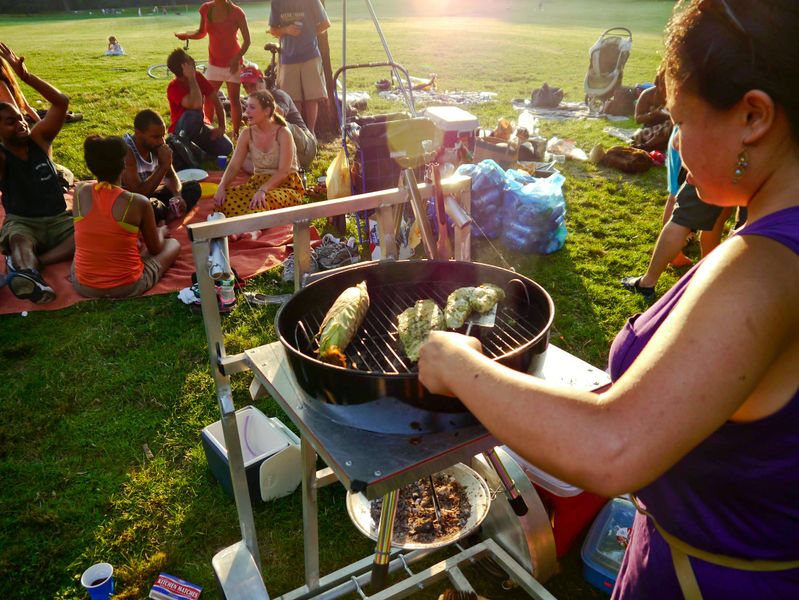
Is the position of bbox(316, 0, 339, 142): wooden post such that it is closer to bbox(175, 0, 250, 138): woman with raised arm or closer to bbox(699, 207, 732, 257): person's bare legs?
bbox(175, 0, 250, 138): woman with raised arm

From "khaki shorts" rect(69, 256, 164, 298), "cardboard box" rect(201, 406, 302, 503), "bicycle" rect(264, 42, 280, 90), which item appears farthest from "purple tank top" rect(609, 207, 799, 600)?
"bicycle" rect(264, 42, 280, 90)

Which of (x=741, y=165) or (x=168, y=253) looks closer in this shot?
(x=741, y=165)

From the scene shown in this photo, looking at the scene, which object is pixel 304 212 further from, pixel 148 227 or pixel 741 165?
pixel 148 227

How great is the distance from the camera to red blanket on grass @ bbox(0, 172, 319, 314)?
18.6 ft

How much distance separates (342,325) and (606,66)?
13.1 metres

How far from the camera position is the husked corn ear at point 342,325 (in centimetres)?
180

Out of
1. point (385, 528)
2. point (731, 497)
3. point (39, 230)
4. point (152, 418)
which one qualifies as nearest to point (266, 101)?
point (39, 230)

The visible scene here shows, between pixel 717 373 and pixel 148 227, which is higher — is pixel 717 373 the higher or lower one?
the higher one

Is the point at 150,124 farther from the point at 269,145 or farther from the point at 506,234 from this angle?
the point at 506,234

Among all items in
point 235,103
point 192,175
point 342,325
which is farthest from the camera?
point 235,103

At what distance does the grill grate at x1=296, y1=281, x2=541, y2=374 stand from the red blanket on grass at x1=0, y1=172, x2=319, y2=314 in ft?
13.2

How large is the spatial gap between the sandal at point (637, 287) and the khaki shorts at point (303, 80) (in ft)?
22.4

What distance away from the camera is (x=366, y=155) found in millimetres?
6582

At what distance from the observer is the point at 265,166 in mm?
7367
